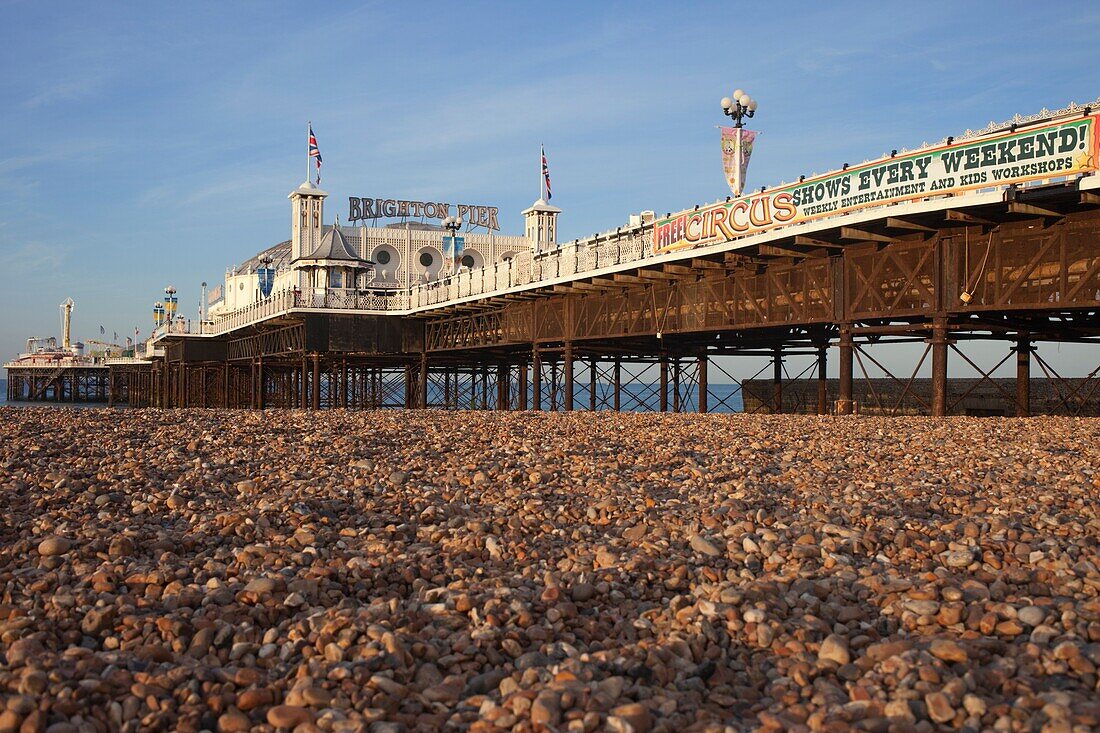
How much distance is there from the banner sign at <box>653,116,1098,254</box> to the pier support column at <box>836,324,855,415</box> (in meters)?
3.00

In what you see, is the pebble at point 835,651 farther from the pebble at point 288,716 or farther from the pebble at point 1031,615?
the pebble at point 288,716

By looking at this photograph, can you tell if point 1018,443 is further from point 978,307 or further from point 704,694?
point 704,694

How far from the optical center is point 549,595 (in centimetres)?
576

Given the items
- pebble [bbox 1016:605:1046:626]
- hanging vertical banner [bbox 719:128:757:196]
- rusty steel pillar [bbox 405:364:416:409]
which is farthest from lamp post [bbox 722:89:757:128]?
rusty steel pillar [bbox 405:364:416:409]

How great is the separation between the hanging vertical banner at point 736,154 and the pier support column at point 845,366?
5.47 m

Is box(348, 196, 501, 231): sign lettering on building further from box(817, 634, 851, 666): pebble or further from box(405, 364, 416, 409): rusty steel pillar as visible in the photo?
box(817, 634, 851, 666): pebble

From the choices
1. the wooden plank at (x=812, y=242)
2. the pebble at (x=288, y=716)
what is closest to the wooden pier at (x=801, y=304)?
the wooden plank at (x=812, y=242)

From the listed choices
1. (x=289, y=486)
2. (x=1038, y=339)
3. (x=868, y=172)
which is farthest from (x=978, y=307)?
(x=289, y=486)

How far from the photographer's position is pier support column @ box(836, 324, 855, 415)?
21531 mm

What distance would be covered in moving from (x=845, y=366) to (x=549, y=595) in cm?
1754

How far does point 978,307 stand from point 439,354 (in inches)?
1187

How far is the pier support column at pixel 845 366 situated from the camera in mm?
21531

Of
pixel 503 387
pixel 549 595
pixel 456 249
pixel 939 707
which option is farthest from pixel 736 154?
pixel 456 249

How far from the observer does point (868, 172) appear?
63.7 ft
